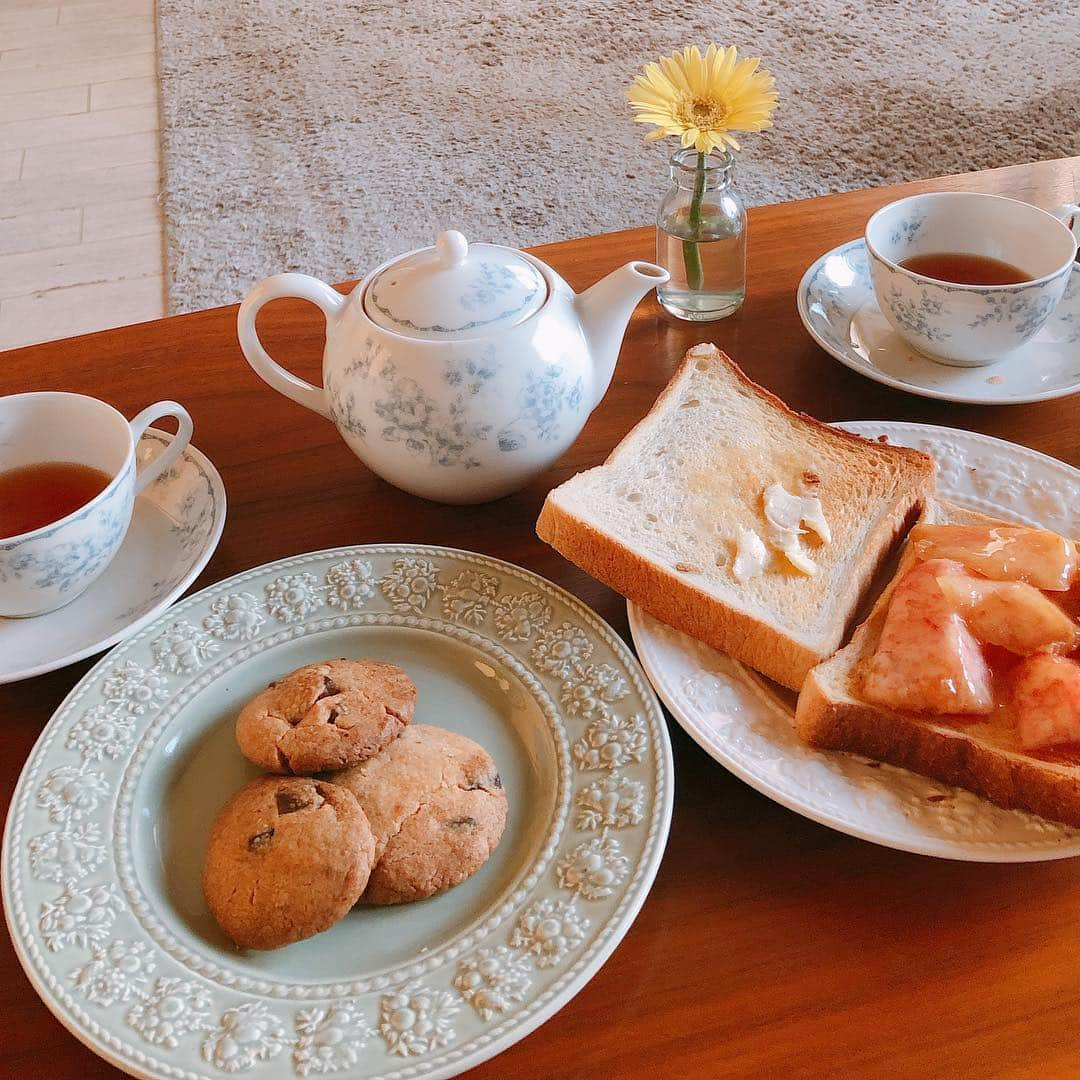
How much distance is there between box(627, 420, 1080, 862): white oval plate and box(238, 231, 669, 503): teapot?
0.19 metres

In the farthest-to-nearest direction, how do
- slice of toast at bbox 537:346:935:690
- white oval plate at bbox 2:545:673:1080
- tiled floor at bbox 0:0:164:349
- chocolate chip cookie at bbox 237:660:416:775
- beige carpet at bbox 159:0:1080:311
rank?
beige carpet at bbox 159:0:1080:311
tiled floor at bbox 0:0:164:349
slice of toast at bbox 537:346:935:690
chocolate chip cookie at bbox 237:660:416:775
white oval plate at bbox 2:545:673:1080

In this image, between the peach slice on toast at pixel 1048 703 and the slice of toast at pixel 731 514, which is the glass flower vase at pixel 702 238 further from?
the peach slice on toast at pixel 1048 703

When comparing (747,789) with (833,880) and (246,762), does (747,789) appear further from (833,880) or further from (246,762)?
(246,762)

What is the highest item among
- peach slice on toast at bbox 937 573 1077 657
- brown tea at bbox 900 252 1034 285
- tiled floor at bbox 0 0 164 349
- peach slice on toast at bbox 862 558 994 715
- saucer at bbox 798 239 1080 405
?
brown tea at bbox 900 252 1034 285

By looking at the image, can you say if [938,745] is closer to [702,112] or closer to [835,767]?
[835,767]

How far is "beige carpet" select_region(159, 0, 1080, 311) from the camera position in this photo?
2.77 m

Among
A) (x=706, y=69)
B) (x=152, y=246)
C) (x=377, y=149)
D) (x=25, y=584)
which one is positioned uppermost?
(x=706, y=69)

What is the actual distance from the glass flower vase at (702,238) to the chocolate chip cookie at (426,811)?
2.24 feet

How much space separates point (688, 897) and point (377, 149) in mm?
2799

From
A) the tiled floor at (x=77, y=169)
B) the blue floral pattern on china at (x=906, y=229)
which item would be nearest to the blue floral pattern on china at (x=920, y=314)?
the blue floral pattern on china at (x=906, y=229)

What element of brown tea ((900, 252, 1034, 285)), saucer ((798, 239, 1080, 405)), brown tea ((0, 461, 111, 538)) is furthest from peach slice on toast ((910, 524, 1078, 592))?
brown tea ((0, 461, 111, 538))

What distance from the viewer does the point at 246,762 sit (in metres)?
0.76

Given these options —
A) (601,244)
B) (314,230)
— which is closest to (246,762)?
(601,244)

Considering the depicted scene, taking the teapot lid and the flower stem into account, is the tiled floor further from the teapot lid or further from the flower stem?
the teapot lid
